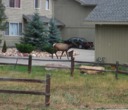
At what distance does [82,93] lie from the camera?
15.4m

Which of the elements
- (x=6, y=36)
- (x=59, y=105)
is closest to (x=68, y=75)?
(x=59, y=105)

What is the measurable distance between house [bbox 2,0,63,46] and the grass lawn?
27.6m

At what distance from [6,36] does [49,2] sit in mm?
9048

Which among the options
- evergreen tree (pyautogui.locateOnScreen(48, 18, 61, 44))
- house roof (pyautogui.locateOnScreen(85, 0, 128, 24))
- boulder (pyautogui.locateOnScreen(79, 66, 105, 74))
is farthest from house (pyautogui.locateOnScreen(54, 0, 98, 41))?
boulder (pyautogui.locateOnScreen(79, 66, 105, 74))

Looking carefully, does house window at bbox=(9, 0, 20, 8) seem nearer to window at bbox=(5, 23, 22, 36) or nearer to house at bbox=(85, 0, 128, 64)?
window at bbox=(5, 23, 22, 36)

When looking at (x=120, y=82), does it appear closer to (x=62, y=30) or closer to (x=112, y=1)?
(x=112, y=1)

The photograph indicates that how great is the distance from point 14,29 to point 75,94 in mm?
34962

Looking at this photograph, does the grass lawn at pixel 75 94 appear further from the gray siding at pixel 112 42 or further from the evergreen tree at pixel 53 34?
the evergreen tree at pixel 53 34

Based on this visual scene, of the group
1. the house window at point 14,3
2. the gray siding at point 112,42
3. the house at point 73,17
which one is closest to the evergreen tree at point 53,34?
the house window at point 14,3

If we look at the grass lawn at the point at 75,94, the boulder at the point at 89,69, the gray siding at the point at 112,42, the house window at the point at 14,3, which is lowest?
the grass lawn at the point at 75,94

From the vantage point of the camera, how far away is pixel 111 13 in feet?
90.1

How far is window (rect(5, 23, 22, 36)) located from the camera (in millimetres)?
48594

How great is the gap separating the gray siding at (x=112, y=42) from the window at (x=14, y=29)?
22380 millimetres

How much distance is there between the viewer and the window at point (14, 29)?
48594mm
